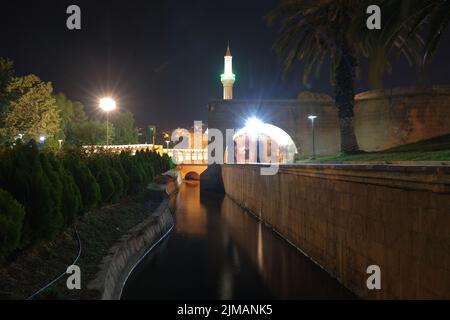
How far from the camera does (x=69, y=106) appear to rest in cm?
6116

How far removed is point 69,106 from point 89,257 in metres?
56.4

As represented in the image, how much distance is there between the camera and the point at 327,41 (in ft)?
67.0

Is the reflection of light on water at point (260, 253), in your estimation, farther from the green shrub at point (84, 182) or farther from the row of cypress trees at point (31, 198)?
the row of cypress trees at point (31, 198)

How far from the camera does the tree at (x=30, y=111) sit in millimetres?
41594

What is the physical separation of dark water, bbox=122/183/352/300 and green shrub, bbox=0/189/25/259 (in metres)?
3.20

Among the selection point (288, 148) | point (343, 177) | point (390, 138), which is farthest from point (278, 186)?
point (288, 148)

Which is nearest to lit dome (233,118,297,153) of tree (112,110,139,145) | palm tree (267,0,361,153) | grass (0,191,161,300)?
palm tree (267,0,361,153)

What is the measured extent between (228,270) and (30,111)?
37.5 m

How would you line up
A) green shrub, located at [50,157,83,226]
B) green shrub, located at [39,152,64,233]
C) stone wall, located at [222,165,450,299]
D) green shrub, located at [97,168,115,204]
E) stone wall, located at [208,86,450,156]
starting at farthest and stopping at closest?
stone wall, located at [208,86,450,156] < green shrub, located at [97,168,115,204] < green shrub, located at [50,157,83,226] < green shrub, located at [39,152,64,233] < stone wall, located at [222,165,450,299]

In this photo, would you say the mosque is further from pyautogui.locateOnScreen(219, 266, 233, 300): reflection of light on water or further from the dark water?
pyautogui.locateOnScreen(219, 266, 233, 300): reflection of light on water

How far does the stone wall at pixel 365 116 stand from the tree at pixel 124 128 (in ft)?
134

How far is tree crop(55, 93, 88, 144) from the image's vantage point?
59094mm

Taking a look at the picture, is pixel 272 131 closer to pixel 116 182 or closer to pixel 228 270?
pixel 116 182
